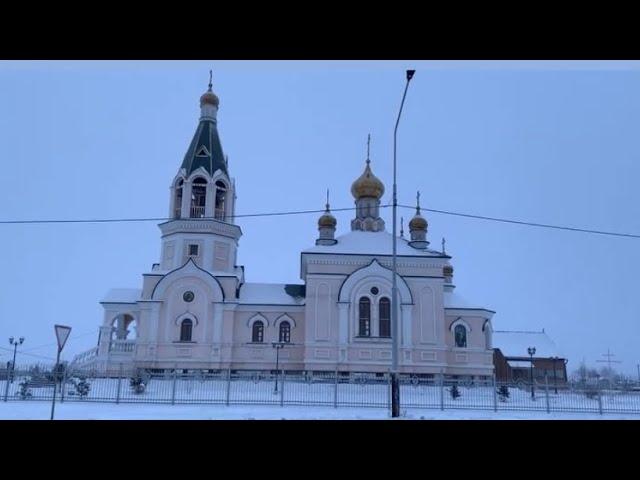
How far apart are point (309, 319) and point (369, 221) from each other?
9533mm

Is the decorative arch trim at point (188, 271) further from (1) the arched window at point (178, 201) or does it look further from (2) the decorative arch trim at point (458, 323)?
(2) the decorative arch trim at point (458, 323)

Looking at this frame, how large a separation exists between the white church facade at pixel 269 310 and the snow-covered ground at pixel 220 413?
40.8 ft

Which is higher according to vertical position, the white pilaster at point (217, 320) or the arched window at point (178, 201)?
the arched window at point (178, 201)

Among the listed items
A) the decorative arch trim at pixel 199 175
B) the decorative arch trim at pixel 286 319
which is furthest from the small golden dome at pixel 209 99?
the decorative arch trim at pixel 286 319

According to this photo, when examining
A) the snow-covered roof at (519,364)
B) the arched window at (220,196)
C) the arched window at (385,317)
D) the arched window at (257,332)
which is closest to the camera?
the arched window at (385,317)

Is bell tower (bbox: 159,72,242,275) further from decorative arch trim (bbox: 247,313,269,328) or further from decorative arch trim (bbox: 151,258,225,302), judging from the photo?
decorative arch trim (bbox: 247,313,269,328)

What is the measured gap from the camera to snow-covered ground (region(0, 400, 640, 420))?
47.5ft

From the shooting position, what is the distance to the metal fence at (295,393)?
18594mm

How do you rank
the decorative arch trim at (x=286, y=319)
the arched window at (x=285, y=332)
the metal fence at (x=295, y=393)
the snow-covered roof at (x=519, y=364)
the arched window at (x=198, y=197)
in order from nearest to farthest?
the metal fence at (x=295, y=393) → the arched window at (x=285, y=332) → the decorative arch trim at (x=286, y=319) → the arched window at (x=198, y=197) → the snow-covered roof at (x=519, y=364)

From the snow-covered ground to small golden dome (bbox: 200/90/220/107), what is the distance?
22322 mm
